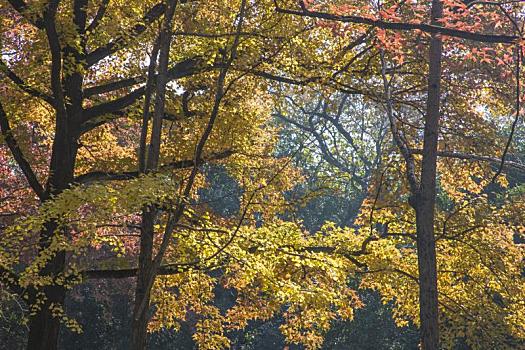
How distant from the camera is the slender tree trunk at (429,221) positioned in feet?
26.6

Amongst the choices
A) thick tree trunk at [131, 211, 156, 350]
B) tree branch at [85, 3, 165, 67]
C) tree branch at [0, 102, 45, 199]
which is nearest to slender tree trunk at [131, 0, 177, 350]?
thick tree trunk at [131, 211, 156, 350]

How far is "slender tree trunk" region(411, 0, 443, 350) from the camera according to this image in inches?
319

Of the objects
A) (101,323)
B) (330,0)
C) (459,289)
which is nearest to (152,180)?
(330,0)

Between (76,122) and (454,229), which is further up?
(76,122)

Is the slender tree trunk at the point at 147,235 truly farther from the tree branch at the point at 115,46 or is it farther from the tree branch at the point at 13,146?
the tree branch at the point at 13,146

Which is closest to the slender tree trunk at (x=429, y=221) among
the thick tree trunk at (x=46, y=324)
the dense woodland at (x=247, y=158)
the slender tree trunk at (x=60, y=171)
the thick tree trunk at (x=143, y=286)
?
the dense woodland at (x=247, y=158)

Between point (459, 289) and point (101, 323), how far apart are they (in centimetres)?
1143

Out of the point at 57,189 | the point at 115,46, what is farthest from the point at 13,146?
the point at 115,46

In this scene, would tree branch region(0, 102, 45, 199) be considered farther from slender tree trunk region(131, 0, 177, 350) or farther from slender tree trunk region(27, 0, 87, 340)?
slender tree trunk region(131, 0, 177, 350)

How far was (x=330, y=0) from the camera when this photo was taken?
32.3ft

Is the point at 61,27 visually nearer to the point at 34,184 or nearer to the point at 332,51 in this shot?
the point at 34,184

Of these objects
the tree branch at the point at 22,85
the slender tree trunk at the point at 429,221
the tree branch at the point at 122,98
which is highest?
the tree branch at the point at 122,98

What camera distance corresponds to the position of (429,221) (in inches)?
325

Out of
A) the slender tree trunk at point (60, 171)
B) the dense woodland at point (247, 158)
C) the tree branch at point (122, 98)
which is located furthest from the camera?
the tree branch at point (122, 98)
